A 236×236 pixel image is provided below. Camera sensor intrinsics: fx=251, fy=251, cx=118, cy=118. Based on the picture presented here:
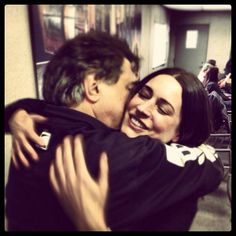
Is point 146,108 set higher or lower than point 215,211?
higher

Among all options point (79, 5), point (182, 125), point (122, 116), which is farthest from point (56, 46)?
point (182, 125)

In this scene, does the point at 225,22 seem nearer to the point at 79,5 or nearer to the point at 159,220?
the point at 79,5

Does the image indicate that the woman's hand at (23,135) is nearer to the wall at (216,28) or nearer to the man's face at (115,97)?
the man's face at (115,97)

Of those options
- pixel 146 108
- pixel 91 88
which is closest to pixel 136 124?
pixel 146 108

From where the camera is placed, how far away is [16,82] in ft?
1.83

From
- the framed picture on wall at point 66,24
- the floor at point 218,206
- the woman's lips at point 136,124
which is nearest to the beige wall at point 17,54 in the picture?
the framed picture on wall at point 66,24

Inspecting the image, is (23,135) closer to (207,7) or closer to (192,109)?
(192,109)

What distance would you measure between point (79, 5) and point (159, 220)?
A: 52cm

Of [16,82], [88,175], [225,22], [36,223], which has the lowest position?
[36,223]

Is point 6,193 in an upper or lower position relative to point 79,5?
lower

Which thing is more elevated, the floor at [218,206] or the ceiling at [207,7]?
the ceiling at [207,7]

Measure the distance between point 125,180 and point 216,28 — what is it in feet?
1.45

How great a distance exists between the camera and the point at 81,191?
485 millimetres

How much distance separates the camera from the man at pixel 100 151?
0.49 meters
